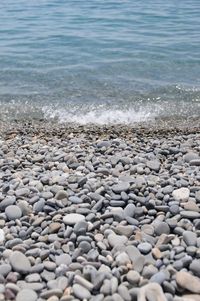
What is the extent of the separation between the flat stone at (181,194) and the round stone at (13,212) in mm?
1424

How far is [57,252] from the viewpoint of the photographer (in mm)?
3732

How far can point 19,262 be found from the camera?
3.58m

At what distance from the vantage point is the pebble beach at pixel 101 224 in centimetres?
331

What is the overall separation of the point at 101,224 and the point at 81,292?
37.5 inches

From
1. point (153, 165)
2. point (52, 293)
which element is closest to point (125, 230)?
point (52, 293)

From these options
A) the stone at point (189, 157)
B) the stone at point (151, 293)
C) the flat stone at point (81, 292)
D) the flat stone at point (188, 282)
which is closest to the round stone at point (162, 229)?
the flat stone at point (188, 282)

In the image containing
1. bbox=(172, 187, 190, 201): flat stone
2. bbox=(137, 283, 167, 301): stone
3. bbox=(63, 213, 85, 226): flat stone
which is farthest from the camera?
bbox=(172, 187, 190, 201): flat stone

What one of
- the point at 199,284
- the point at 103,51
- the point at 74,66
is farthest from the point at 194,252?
the point at 103,51

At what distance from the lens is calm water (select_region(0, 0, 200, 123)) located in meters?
9.48

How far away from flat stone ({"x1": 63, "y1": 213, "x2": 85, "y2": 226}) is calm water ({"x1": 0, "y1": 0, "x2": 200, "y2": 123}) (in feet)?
16.4

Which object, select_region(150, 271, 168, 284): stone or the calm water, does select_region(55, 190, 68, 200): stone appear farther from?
the calm water

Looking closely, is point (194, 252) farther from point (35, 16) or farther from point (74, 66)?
point (35, 16)

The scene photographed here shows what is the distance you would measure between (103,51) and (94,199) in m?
8.69

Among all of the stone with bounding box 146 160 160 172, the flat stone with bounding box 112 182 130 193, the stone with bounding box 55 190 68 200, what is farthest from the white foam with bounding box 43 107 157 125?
the stone with bounding box 55 190 68 200
